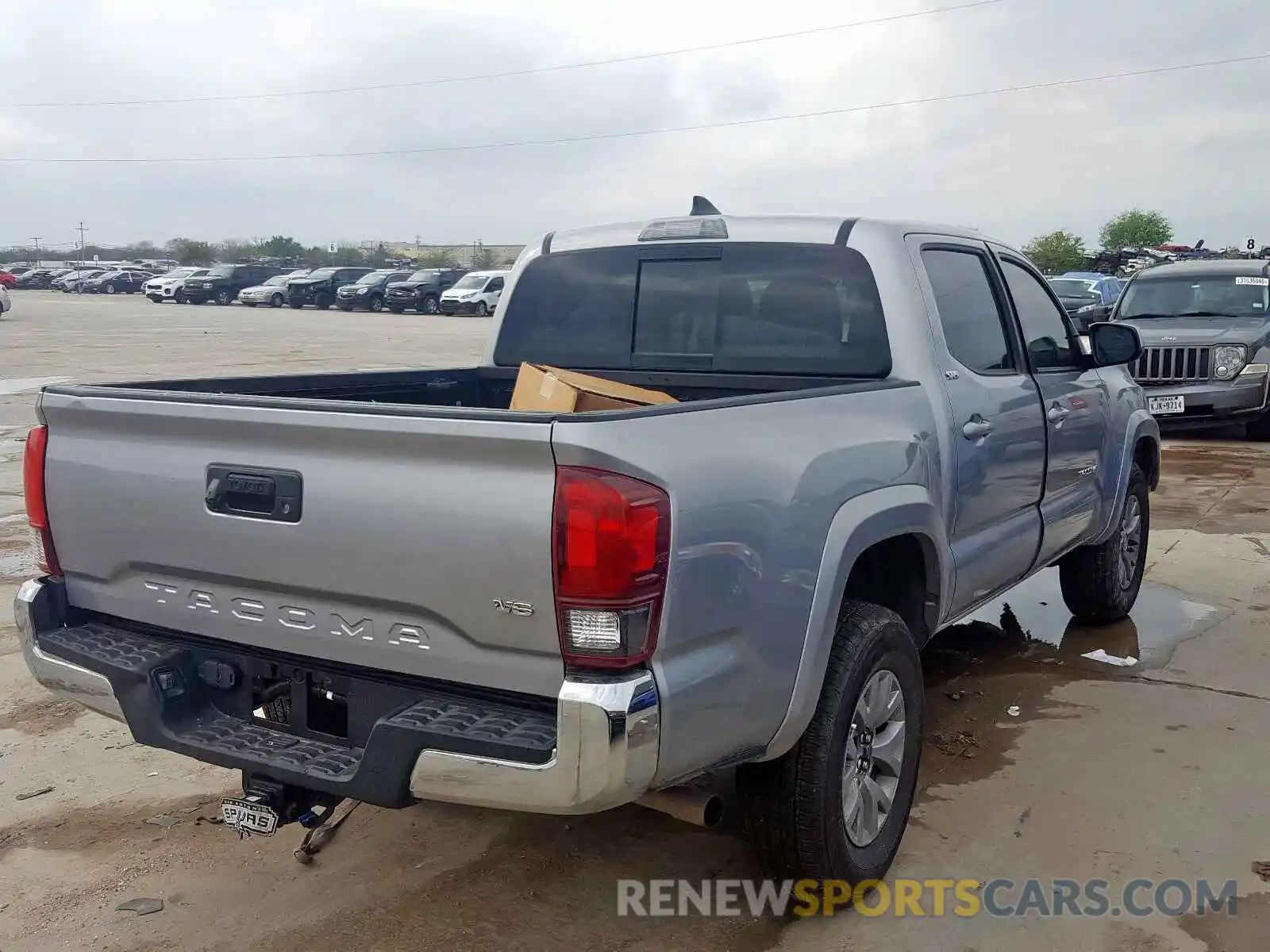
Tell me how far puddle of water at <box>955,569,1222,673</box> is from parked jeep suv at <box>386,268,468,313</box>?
36673 millimetres

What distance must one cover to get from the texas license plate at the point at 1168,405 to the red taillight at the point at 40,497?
36.5ft

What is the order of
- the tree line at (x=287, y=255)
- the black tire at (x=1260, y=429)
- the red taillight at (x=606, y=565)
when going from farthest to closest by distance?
the tree line at (x=287, y=255) < the black tire at (x=1260, y=429) < the red taillight at (x=606, y=565)

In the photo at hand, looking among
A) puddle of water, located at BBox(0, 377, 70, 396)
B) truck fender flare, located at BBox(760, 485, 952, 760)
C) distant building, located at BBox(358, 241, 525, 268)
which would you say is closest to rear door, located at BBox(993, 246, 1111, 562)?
truck fender flare, located at BBox(760, 485, 952, 760)

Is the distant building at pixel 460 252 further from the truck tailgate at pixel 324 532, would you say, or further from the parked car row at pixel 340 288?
the truck tailgate at pixel 324 532

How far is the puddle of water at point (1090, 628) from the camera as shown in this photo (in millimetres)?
5703

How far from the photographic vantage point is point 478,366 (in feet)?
16.7

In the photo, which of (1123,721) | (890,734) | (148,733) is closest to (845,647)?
(890,734)

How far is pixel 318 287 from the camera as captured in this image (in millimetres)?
45438

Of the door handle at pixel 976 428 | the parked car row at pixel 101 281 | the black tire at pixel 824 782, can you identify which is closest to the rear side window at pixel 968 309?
the door handle at pixel 976 428

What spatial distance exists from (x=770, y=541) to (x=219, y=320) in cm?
3530

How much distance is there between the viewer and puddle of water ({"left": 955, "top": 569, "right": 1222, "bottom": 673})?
5.70 m

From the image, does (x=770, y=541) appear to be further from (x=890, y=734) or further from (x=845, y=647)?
(x=890, y=734)

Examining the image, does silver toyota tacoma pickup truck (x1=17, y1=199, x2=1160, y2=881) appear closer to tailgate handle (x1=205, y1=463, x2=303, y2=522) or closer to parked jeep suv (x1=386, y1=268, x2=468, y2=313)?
tailgate handle (x1=205, y1=463, x2=303, y2=522)

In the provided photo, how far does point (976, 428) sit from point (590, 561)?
6.80 ft
